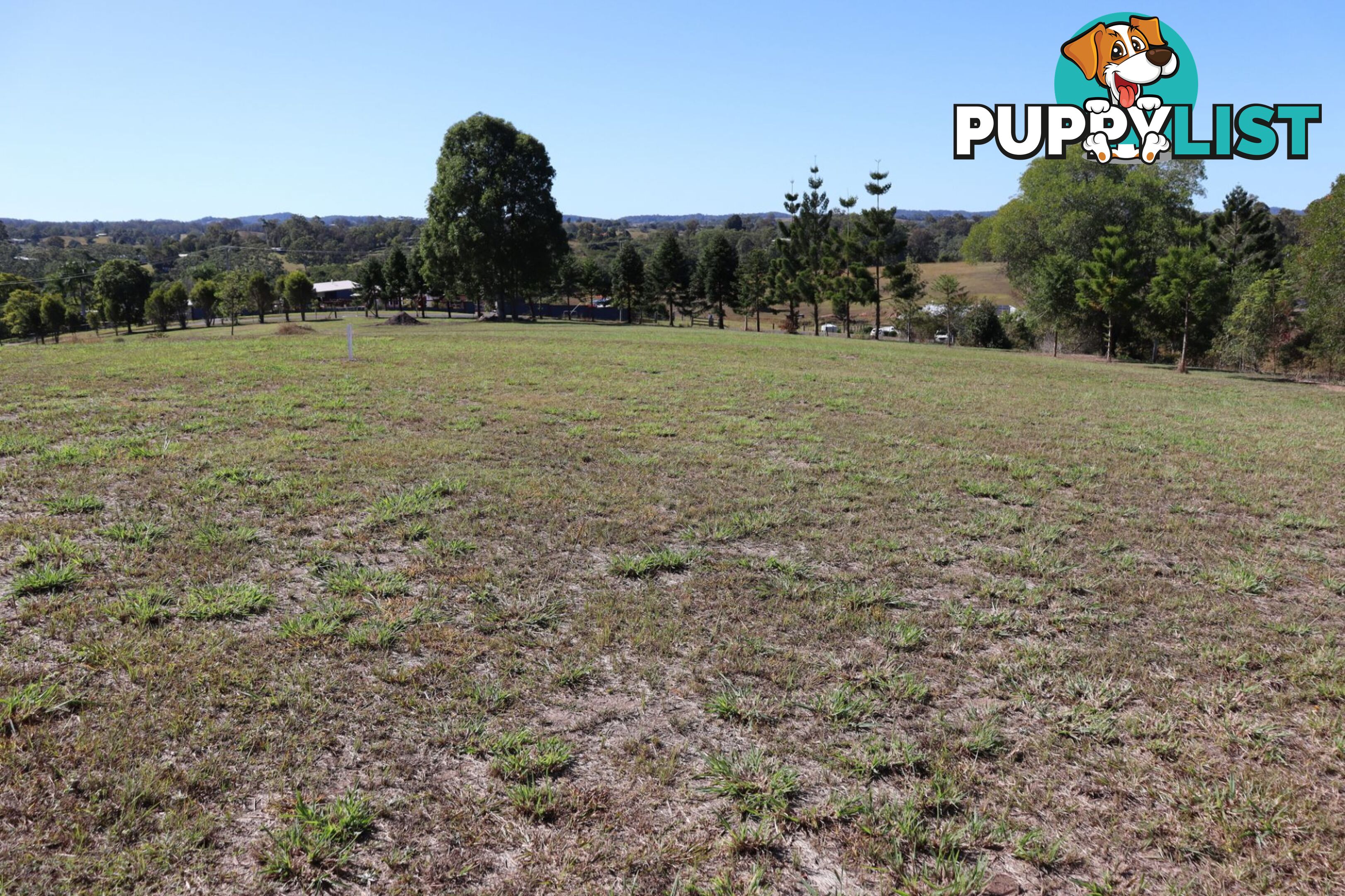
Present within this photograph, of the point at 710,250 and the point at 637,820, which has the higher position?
the point at 710,250

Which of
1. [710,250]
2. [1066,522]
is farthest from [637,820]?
[710,250]

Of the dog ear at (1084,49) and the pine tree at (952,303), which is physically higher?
the dog ear at (1084,49)

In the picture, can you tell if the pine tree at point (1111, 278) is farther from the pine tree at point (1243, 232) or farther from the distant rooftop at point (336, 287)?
the distant rooftop at point (336, 287)

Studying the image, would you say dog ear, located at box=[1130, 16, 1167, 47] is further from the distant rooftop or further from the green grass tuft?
the distant rooftop

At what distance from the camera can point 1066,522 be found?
6727 millimetres

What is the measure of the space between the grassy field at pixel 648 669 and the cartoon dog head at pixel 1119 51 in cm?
1958

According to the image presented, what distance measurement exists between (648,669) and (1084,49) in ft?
87.3

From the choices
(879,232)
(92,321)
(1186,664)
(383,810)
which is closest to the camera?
(383,810)

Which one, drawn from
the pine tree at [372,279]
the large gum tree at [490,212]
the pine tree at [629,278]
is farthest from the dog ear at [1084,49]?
the pine tree at [372,279]

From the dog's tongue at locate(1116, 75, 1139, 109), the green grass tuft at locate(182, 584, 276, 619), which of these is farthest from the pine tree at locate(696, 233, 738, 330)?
the green grass tuft at locate(182, 584, 276, 619)

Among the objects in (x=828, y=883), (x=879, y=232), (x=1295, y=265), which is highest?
(x=879, y=232)

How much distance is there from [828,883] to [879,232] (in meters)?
45.9

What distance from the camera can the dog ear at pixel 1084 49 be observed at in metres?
22.4

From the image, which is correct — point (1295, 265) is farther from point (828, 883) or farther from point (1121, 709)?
point (828, 883)
